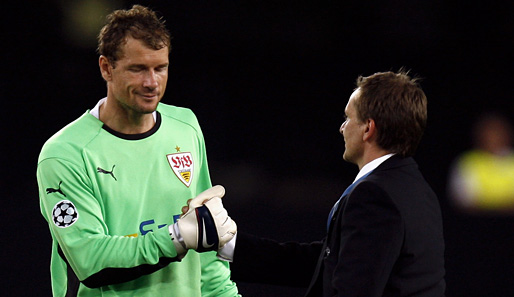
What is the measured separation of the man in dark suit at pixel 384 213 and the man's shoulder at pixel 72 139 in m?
0.71

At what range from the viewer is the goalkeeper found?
78.3 inches

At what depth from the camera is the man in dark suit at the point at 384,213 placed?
5.99 feet

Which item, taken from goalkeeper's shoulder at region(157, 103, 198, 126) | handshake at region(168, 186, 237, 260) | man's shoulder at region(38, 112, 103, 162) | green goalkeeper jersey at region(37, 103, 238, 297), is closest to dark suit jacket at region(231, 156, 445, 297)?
handshake at region(168, 186, 237, 260)

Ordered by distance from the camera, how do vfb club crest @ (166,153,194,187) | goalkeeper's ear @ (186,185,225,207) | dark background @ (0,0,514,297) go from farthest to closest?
dark background @ (0,0,514,297)
vfb club crest @ (166,153,194,187)
goalkeeper's ear @ (186,185,225,207)

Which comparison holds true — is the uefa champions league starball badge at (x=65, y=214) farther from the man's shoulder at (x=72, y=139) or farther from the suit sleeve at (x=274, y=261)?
the suit sleeve at (x=274, y=261)

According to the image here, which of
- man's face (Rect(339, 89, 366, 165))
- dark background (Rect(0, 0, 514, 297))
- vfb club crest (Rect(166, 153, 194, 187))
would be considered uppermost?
man's face (Rect(339, 89, 366, 165))

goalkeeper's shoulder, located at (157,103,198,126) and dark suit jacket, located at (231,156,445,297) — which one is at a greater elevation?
goalkeeper's shoulder, located at (157,103,198,126)

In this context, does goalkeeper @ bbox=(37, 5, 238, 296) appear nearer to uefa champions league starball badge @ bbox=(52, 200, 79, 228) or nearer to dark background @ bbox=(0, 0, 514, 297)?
uefa champions league starball badge @ bbox=(52, 200, 79, 228)

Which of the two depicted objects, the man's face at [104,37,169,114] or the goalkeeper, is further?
the man's face at [104,37,169,114]

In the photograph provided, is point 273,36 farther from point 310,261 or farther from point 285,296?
point 310,261

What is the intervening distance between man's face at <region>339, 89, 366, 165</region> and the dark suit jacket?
0.11 metres

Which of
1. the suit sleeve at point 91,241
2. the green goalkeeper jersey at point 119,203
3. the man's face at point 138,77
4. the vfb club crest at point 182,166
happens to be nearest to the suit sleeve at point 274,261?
the green goalkeeper jersey at point 119,203

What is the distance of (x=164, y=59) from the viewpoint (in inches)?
84.4

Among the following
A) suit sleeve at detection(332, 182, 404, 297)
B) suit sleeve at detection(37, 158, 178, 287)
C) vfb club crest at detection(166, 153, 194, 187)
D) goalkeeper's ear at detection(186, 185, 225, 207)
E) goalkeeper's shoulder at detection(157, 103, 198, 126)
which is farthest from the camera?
goalkeeper's shoulder at detection(157, 103, 198, 126)
